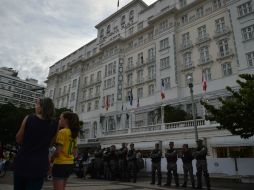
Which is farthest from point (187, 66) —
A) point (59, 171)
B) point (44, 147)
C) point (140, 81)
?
point (44, 147)

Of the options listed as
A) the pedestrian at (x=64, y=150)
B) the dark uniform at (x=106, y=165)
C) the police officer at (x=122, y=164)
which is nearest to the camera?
the pedestrian at (x=64, y=150)

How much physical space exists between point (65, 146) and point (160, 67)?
3328 centimetres

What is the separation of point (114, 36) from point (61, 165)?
46.5m

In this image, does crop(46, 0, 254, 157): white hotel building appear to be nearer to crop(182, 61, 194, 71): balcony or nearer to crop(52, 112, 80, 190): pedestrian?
crop(182, 61, 194, 71): balcony

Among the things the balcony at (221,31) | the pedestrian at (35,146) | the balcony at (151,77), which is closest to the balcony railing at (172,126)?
the balcony at (151,77)

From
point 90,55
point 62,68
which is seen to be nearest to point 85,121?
point 90,55

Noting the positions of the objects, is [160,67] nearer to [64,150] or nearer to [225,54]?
[225,54]

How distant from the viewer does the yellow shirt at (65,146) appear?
4.32m

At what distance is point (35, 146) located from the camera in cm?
348

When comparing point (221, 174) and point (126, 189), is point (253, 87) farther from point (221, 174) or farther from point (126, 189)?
point (126, 189)

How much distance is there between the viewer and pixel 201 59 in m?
33.2

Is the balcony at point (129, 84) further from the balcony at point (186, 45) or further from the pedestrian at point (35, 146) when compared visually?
the pedestrian at point (35, 146)

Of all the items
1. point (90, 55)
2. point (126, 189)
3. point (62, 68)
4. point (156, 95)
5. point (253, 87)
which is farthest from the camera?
point (62, 68)

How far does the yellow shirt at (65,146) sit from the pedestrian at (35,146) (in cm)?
57
